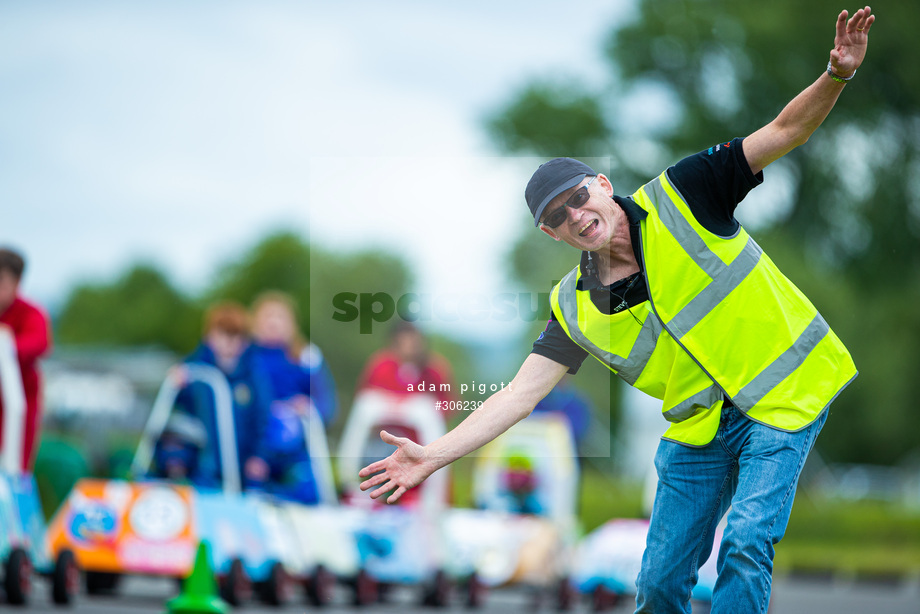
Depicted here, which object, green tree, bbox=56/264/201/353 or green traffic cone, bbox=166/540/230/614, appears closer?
green traffic cone, bbox=166/540/230/614

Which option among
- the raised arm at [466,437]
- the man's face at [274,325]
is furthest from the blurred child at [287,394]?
the raised arm at [466,437]

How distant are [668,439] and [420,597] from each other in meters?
5.74

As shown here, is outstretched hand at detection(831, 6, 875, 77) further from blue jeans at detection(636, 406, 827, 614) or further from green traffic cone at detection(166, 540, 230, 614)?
green traffic cone at detection(166, 540, 230, 614)

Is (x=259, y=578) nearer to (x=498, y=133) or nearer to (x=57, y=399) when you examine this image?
(x=57, y=399)

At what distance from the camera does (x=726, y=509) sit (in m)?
3.79

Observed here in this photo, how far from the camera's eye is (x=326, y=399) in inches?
366

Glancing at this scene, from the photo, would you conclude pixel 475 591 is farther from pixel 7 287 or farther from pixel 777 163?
pixel 777 163

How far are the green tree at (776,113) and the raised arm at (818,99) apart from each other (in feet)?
14.7

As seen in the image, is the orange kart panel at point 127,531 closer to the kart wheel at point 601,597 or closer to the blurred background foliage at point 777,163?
the blurred background foliage at point 777,163

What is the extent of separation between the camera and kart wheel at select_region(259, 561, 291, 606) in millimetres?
7891

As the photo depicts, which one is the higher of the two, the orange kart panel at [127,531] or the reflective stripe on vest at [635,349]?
the reflective stripe on vest at [635,349]

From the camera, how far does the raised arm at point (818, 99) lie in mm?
3391

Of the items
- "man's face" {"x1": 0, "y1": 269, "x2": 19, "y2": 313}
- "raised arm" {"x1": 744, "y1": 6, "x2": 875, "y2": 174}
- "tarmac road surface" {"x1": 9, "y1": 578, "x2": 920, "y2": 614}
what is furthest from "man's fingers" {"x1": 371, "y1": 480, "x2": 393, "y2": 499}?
"man's face" {"x1": 0, "y1": 269, "x2": 19, "y2": 313}

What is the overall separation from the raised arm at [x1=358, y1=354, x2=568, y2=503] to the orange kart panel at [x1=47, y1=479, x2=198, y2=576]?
4.52 metres
